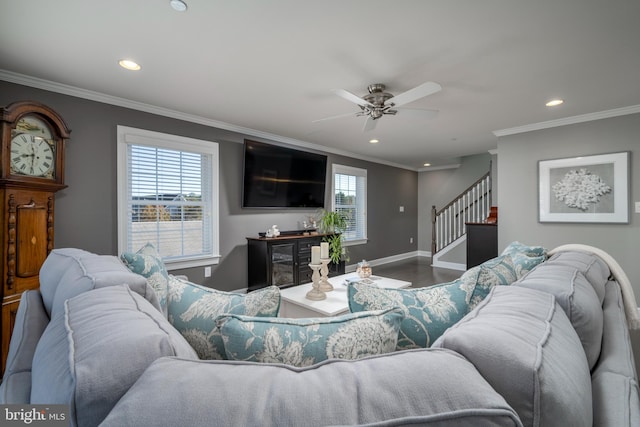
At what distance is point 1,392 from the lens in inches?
29.4

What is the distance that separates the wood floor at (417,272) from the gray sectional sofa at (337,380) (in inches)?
166

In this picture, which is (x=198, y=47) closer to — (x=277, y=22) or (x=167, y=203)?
(x=277, y=22)

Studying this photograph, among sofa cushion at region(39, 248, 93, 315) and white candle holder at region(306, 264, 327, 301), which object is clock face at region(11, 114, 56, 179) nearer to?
sofa cushion at region(39, 248, 93, 315)

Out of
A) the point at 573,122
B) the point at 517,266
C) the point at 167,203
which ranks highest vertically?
the point at 573,122

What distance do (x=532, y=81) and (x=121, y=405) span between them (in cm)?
344

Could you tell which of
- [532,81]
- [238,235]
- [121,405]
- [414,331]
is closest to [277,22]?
[414,331]

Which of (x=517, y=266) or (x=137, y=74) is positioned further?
(x=137, y=74)

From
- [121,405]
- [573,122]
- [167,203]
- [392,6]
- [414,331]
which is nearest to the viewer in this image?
[121,405]

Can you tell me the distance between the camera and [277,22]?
1.79 m

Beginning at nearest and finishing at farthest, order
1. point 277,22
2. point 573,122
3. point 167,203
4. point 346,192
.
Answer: point 277,22
point 167,203
point 573,122
point 346,192

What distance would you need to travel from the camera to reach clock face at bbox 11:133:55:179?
219 cm

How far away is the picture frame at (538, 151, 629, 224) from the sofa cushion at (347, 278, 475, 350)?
3.80 metres

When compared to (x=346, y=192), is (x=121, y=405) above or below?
below

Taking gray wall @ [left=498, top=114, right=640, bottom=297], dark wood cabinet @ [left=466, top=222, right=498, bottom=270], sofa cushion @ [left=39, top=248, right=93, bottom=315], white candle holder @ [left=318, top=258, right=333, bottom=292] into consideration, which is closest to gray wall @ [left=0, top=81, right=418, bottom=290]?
sofa cushion @ [left=39, top=248, right=93, bottom=315]
